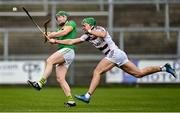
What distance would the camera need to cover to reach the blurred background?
92.1 ft

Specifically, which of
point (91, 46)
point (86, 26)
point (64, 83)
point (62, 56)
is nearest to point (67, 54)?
point (62, 56)

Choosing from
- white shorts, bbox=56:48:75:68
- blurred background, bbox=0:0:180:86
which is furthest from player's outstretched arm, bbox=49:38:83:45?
blurred background, bbox=0:0:180:86

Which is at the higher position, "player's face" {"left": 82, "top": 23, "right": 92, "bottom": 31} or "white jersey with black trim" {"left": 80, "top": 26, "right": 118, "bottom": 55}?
"player's face" {"left": 82, "top": 23, "right": 92, "bottom": 31}

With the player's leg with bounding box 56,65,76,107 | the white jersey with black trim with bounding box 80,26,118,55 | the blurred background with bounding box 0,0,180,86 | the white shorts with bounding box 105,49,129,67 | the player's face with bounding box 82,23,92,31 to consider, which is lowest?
the blurred background with bounding box 0,0,180,86

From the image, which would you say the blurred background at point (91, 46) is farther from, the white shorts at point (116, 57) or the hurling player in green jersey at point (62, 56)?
the white shorts at point (116, 57)

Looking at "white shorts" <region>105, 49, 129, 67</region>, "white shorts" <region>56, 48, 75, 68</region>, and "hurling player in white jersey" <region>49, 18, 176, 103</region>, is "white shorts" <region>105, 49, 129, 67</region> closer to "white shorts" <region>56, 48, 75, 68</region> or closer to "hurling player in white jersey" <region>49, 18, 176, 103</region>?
"hurling player in white jersey" <region>49, 18, 176, 103</region>

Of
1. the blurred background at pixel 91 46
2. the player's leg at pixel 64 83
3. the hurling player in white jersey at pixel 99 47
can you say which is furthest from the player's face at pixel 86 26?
the blurred background at pixel 91 46

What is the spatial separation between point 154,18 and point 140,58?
149 inches

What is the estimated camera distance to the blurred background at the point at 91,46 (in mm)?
28078

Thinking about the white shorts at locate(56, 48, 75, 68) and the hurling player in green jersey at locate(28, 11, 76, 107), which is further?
the white shorts at locate(56, 48, 75, 68)

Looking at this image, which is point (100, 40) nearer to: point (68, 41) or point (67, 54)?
point (68, 41)

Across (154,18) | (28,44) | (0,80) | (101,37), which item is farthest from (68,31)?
(154,18)

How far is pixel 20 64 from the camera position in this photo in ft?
92.0

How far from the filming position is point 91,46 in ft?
100
